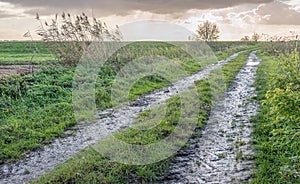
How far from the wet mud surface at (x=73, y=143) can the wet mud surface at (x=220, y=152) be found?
2146 mm

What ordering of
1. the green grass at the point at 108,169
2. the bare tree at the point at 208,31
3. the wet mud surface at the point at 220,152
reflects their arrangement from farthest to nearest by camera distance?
the bare tree at the point at 208,31 < the wet mud surface at the point at 220,152 < the green grass at the point at 108,169

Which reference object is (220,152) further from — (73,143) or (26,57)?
(26,57)

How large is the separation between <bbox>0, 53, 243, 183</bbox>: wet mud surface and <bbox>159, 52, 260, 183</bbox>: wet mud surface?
215 cm

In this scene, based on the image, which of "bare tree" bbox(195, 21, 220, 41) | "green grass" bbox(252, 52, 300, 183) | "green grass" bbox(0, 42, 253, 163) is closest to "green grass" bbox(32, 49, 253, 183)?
"green grass" bbox(0, 42, 253, 163)

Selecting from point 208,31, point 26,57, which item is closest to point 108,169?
point 26,57

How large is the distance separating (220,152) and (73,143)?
3.29 meters

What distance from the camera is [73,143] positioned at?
259 inches

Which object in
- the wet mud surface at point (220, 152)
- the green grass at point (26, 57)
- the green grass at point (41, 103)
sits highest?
the green grass at point (26, 57)

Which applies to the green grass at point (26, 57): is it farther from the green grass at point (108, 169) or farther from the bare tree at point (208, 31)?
the bare tree at point (208, 31)

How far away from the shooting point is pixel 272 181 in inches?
183

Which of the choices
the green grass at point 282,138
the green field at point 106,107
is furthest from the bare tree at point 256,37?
the green grass at point 282,138

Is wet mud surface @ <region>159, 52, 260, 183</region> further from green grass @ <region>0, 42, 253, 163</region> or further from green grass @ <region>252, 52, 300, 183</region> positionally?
green grass @ <region>0, 42, 253, 163</region>

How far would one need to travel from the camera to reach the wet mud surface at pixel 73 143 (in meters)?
5.34

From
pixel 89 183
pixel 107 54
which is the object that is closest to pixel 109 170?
pixel 89 183
